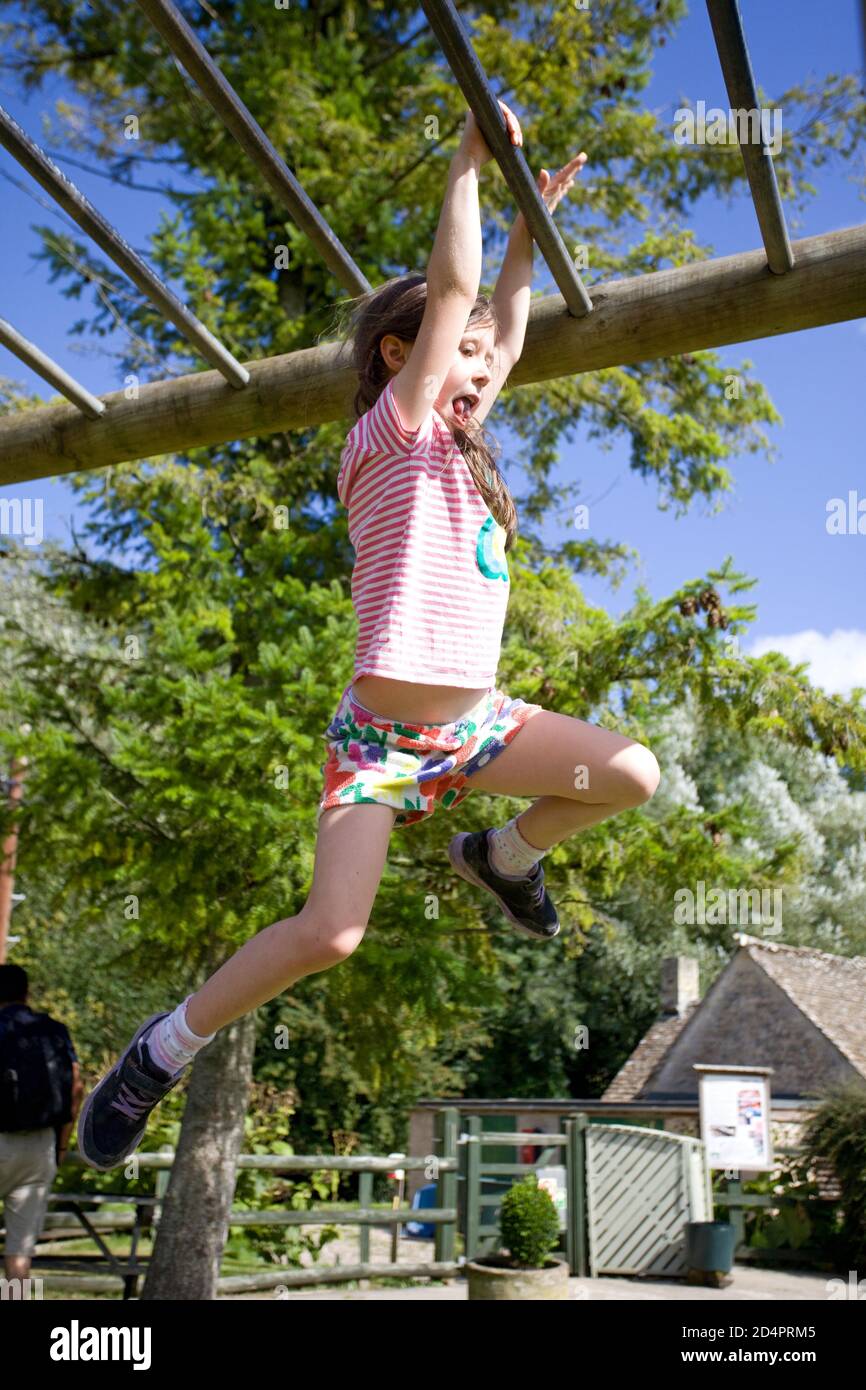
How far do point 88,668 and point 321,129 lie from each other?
4.06 meters

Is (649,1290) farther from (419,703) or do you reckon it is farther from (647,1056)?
(647,1056)

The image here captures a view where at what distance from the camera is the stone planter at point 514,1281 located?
337 inches

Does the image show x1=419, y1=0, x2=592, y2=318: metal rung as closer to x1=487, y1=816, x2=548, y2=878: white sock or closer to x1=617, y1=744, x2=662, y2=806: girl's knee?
x1=617, y1=744, x2=662, y2=806: girl's knee

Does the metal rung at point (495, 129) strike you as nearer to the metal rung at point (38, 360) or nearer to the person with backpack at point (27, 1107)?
the metal rung at point (38, 360)

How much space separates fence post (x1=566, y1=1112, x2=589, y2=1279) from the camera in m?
11.4

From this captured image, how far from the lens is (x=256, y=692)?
6.66 metres

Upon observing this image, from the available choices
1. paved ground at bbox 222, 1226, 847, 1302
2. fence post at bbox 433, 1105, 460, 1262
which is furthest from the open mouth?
fence post at bbox 433, 1105, 460, 1262

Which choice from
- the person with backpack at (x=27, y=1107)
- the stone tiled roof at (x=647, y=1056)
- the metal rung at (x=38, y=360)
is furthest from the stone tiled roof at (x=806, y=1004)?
the metal rung at (x=38, y=360)

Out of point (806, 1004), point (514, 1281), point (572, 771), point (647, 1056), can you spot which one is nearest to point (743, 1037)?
point (806, 1004)

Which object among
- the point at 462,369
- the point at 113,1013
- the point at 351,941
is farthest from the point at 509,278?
the point at 113,1013

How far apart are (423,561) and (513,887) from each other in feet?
2.39

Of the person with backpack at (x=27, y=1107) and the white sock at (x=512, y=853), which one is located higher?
the white sock at (x=512, y=853)

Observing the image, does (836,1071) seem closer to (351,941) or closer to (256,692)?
(256,692)

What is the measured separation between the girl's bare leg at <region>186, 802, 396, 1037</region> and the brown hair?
658mm
